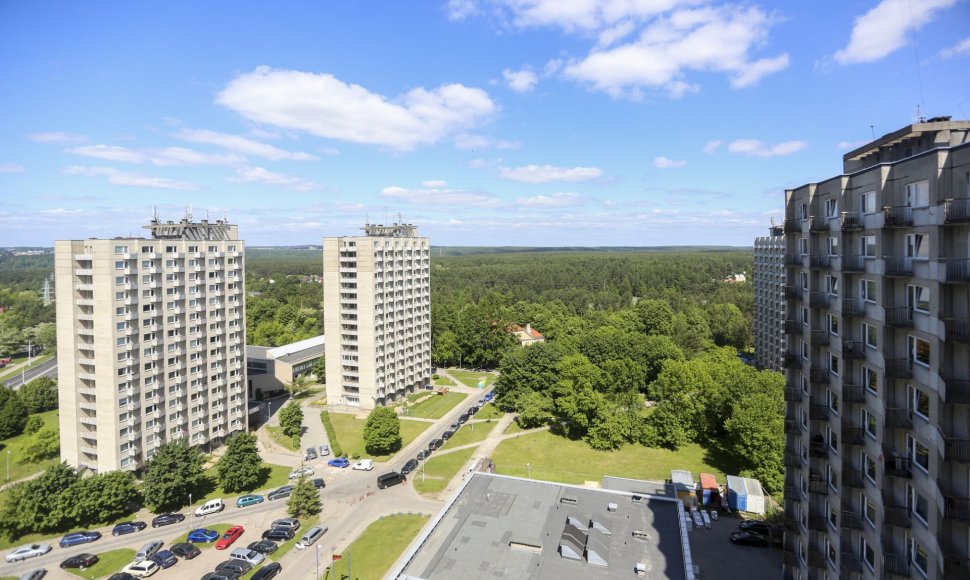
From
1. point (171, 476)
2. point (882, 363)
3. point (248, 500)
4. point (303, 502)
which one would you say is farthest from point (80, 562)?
point (882, 363)

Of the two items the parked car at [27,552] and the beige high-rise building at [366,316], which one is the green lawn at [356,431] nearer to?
the beige high-rise building at [366,316]

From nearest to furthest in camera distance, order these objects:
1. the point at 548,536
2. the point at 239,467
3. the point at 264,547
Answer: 1. the point at 548,536
2. the point at 264,547
3. the point at 239,467

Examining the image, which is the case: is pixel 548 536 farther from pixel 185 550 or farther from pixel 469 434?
pixel 469 434

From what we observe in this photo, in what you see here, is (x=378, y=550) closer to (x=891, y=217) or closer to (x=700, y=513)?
(x=700, y=513)

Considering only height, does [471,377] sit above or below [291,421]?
below

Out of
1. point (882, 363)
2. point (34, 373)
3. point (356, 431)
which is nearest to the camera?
point (882, 363)

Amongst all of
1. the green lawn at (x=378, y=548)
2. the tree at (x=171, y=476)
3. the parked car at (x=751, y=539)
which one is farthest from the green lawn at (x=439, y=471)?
the parked car at (x=751, y=539)
